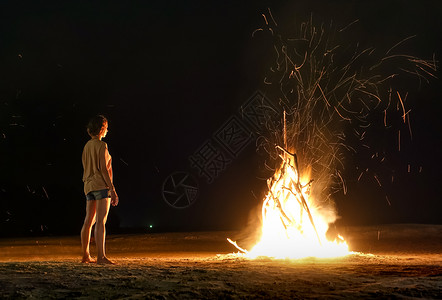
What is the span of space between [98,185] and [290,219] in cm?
428

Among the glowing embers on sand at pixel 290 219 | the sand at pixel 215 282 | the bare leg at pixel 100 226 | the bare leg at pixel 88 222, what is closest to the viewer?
the sand at pixel 215 282

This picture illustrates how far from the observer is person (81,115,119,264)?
6.29 m

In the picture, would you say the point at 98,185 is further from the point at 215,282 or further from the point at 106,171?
the point at 215,282

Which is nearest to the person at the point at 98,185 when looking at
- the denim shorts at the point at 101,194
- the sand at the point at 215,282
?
the denim shorts at the point at 101,194

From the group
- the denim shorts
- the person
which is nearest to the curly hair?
the person

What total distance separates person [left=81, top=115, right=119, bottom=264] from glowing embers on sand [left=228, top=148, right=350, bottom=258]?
139 inches

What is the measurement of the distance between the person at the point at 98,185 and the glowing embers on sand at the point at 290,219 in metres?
3.53

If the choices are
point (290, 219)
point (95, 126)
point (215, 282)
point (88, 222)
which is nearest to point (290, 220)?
point (290, 219)

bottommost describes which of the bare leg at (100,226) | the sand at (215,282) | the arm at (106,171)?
the sand at (215,282)

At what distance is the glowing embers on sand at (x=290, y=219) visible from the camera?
9.12 m

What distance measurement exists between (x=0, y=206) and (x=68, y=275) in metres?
33.3

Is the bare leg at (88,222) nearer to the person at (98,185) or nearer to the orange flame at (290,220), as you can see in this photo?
the person at (98,185)

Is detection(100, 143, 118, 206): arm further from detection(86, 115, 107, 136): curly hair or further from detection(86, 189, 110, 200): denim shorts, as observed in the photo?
detection(86, 115, 107, 136): curly hair

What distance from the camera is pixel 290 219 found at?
9383 mm
